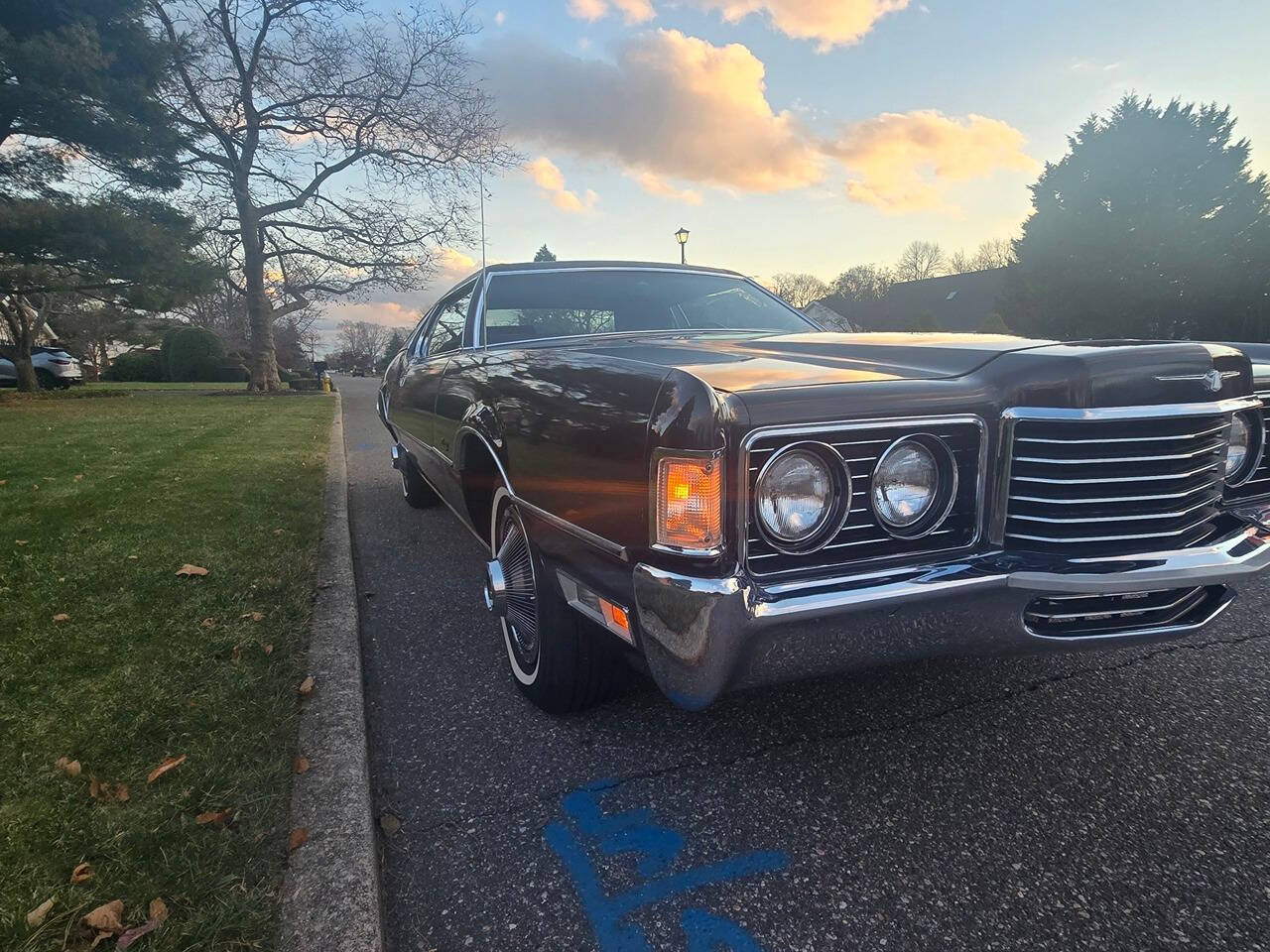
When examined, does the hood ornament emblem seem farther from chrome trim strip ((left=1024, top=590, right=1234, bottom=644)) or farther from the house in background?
the house in background

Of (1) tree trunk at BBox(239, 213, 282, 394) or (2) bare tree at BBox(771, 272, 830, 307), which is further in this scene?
(2) bare tree at BBox(771, 272, 830, 307)

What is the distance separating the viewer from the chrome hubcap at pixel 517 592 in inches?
95.3

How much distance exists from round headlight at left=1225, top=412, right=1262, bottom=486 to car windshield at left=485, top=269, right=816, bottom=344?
1.64 meters

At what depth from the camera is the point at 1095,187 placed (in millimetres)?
26719

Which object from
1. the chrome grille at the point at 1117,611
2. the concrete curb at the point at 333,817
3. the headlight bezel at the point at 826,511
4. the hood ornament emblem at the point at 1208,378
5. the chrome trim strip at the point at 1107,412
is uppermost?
the hood ornament emblem at the point at 1208,378

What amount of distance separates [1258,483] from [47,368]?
28927mm

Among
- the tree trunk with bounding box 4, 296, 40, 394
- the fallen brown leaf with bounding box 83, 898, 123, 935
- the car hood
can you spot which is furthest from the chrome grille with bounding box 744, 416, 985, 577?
the tree trunk with bounding box 4, 296, 40, 394

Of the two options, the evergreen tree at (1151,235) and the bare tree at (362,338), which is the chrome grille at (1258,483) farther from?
the bare tree at (362,338)

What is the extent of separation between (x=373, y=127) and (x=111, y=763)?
20834 mm

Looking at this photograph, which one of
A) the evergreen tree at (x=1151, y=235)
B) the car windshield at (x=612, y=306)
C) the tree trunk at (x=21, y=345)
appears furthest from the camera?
the evergreen tree at (x=1151, y=235)

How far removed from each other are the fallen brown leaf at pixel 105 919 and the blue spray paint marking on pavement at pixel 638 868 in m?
0.91

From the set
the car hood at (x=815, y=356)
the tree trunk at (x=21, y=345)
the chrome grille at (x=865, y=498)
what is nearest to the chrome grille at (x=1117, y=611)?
the chrome grille at (x=865, y=498)

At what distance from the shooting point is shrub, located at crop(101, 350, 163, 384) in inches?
1329

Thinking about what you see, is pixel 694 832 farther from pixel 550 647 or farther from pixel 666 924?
pixel 550 647
